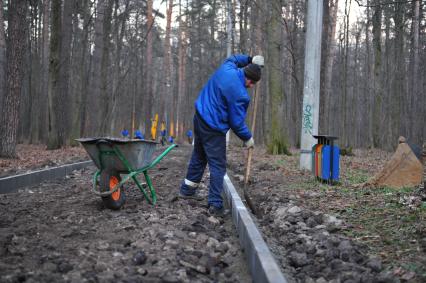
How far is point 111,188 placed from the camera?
215 inches

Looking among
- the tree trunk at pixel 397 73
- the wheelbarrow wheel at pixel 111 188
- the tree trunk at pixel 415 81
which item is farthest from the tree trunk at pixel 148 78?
the wheelbarrow wheel at pixel 111 188

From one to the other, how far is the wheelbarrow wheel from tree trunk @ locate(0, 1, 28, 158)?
275 inches

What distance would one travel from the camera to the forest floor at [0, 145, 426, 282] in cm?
332

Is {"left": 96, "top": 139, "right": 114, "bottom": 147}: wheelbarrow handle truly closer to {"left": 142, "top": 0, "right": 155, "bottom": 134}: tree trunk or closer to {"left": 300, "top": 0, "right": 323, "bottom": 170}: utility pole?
{"left": 300, "top": 0, "right": 323, "bottom": 170}: utility pole

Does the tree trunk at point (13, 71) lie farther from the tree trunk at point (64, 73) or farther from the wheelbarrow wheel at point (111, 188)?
the wheelbarrow wheel at point (111, 188)

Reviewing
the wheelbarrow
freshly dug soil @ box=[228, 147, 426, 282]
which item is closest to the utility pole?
freshly dug soil @ box=[228, 147, 426, 282]

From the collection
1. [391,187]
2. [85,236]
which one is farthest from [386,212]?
[85,236]

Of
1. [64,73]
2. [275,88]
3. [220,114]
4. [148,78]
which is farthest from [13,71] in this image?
[148,78]

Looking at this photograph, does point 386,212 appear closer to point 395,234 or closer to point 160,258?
point 395,234

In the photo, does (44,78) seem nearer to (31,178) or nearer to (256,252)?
(31,178)

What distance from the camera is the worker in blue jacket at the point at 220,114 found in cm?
552

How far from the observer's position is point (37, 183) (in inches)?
305

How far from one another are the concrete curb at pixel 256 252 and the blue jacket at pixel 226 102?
42.2 inches

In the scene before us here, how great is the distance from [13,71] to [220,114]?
8050mm
